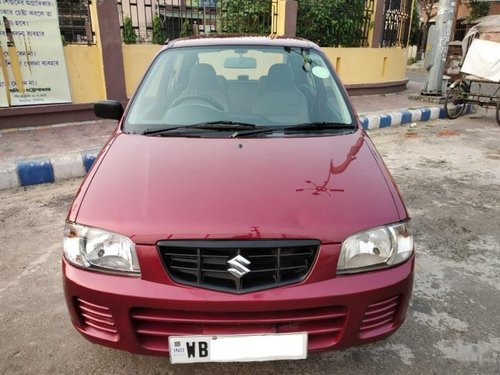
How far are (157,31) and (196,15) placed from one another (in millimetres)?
952

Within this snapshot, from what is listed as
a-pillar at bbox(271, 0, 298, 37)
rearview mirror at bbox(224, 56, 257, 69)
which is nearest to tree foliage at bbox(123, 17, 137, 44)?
a-pillar at bbox(271, 0, 298, 37)

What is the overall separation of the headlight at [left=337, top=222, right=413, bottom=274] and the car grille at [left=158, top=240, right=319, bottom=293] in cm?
16

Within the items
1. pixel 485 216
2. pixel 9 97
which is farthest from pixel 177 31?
pixel 485 216

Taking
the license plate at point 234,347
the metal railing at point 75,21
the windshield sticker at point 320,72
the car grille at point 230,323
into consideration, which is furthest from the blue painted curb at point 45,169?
the license plate at point 234,347

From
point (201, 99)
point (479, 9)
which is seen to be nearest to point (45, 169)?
point (201, 99)

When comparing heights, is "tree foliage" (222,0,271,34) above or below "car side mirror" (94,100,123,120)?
above

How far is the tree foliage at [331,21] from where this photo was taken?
9.66m

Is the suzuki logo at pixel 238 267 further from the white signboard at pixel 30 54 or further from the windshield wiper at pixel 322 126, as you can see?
the white signboard at pixel 30 54

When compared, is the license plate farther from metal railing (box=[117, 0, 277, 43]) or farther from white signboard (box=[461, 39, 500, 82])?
white signboard (box=[461, 39, 500, 82])

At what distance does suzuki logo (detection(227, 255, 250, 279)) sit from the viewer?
5.55 ft

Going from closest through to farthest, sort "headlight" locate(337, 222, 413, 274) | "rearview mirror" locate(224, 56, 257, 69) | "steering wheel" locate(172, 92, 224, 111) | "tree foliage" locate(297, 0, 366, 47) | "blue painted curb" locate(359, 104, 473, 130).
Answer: "headlight" locate(337, 222, 413, 274) → "steering wheel" locate(172, 92, 224, 111) → "rearview mirror" locate(224, 56, 257, 69) → "blue painted curb" locate(359, 104, 473, 130) → "tree foliage" locate(297, 0, 366, 47)

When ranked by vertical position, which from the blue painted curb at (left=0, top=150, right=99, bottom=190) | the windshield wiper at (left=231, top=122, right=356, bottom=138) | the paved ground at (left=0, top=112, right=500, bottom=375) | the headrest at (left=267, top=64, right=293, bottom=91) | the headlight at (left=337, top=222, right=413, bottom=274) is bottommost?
the paved ground at (left=0, top=112, right=500, bottom=375)

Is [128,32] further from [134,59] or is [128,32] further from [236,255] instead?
[236,255]

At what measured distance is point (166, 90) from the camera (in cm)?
292
